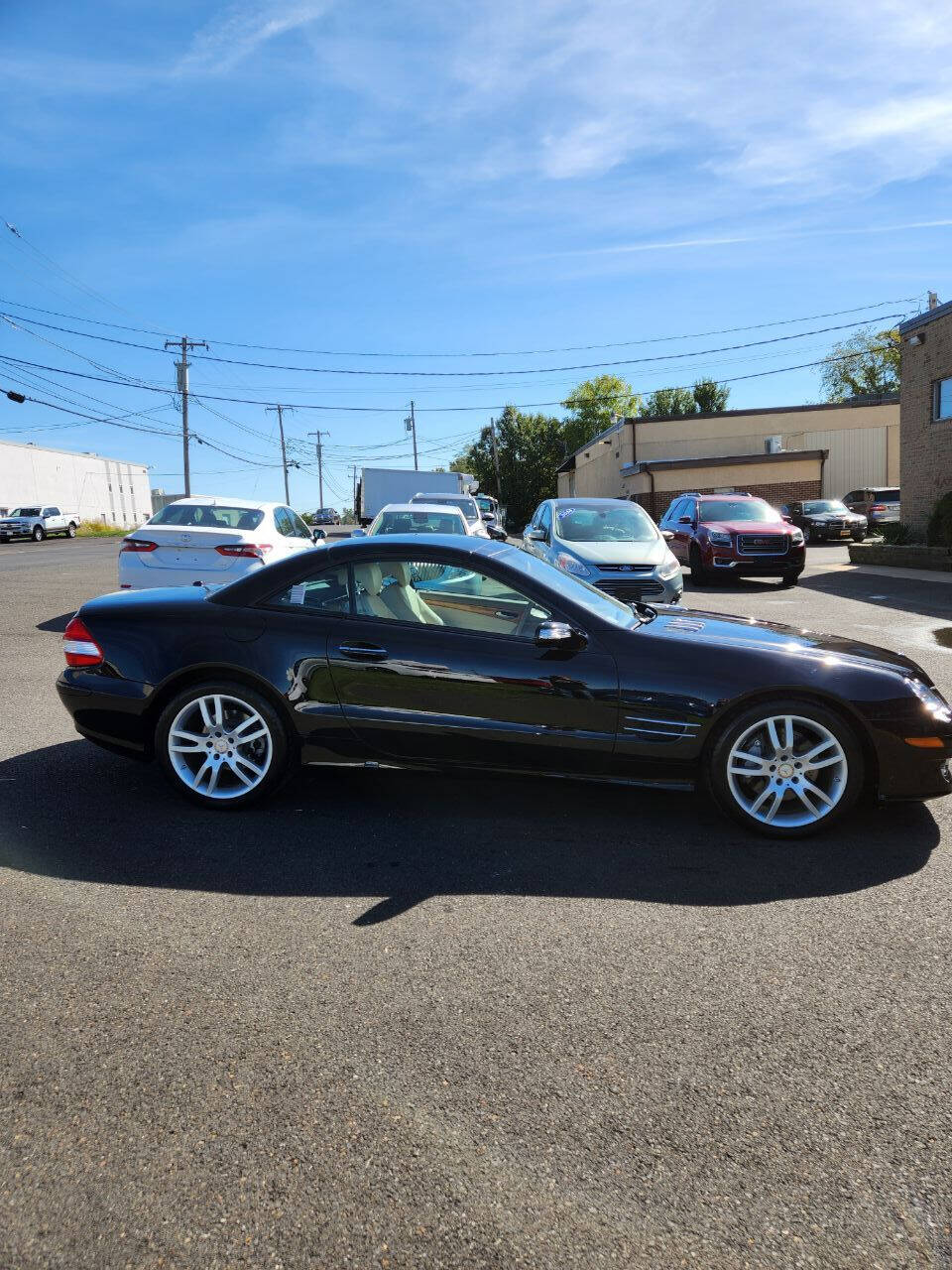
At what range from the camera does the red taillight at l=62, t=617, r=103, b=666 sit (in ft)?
15.6

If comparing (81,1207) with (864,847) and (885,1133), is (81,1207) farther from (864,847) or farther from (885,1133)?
(864,847)

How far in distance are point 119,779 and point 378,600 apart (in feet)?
5.95

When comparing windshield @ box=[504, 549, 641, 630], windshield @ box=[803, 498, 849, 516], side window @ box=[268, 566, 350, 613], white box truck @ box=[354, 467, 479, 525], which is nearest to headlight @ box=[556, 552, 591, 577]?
windshield @ box=[504, 549, 641, 630]

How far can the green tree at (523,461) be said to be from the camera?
3100 inches

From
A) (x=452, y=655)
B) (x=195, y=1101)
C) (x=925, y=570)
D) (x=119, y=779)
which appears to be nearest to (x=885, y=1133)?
(x=195, y=1101)

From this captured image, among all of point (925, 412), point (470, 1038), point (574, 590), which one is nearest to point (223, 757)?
point (574, 590)

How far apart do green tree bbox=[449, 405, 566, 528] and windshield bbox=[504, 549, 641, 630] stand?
71755mm

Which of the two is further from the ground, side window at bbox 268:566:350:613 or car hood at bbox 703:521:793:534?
car hood at bbox 703:521:793:534

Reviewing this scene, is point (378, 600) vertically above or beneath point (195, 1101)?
above

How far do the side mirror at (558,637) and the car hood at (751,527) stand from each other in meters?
13.1

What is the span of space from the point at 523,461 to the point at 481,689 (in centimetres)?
7759

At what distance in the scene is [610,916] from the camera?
3436mm

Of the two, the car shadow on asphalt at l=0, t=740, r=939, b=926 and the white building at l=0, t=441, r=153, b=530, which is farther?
the white building at l=0, t=441, r=153, b=530

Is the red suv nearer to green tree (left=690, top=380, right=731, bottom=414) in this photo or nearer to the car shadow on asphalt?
the car shadow on asphalt
